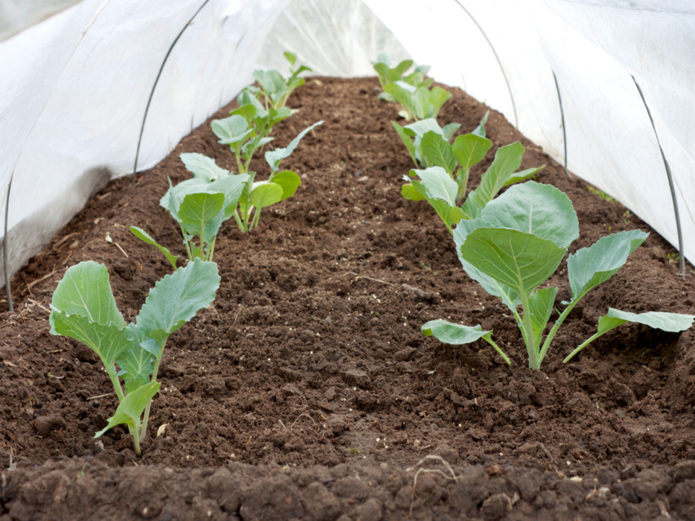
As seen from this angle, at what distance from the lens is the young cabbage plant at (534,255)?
162cm

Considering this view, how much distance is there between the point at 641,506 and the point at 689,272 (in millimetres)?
1463

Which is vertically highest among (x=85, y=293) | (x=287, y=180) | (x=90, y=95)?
(x=90, y=95)

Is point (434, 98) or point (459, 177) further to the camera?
point (434, 98)

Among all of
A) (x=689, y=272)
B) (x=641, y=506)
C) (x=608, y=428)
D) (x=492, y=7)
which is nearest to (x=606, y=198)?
(x=689, y=272)

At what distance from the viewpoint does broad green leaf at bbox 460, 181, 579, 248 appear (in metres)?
1.76

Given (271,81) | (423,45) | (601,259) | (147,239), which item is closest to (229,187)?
(147,239)

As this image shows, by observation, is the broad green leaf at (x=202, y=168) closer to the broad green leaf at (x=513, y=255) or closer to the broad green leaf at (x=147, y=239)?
the broad green leaf at (x=147, y=239)

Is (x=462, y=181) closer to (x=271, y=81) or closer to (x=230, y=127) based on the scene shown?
(x=230, y=127)

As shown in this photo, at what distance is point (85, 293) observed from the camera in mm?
1676

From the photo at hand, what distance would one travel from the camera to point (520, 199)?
5.81 ft

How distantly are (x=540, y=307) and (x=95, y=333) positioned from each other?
1.18m

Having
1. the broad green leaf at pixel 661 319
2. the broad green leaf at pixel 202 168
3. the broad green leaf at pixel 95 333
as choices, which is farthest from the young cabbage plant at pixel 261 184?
the broad green leaf at pixel 661 319

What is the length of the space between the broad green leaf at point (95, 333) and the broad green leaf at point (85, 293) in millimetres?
42

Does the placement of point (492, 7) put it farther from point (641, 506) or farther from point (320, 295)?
point (641, 506)
